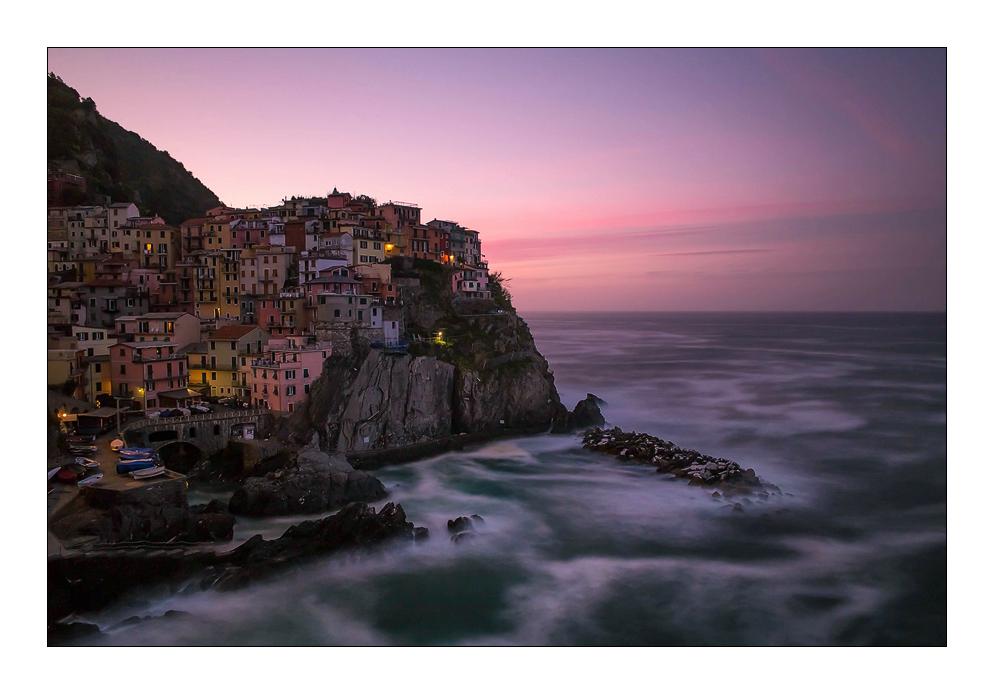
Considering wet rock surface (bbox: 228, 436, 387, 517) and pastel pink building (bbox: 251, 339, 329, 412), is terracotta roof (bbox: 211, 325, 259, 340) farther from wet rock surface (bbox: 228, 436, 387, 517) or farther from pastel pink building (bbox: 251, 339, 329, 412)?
wet rock surface (bbox: 228, 436, 387, 517)

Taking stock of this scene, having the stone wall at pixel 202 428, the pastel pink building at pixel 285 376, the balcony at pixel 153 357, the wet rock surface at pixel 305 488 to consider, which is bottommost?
the wet rock surface at pixel 305 488

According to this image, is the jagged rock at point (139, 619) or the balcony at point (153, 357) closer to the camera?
the jagged rock at point (139, 619)

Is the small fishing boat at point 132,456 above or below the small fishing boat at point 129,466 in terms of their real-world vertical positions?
above

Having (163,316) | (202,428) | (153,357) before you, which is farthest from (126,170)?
(202,428)

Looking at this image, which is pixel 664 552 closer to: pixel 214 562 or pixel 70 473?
pixel 214 562

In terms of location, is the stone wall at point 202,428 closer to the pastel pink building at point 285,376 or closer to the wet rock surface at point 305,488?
the pastel pink building at point 285,376

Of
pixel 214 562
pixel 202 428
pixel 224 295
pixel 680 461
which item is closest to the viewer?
pixel 214 562

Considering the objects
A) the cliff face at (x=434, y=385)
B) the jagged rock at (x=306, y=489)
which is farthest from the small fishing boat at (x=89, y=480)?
the cliff face at (x=434, y=385)

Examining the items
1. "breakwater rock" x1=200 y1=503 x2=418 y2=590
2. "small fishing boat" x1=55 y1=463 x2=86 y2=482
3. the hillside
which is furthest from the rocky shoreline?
the hillside
